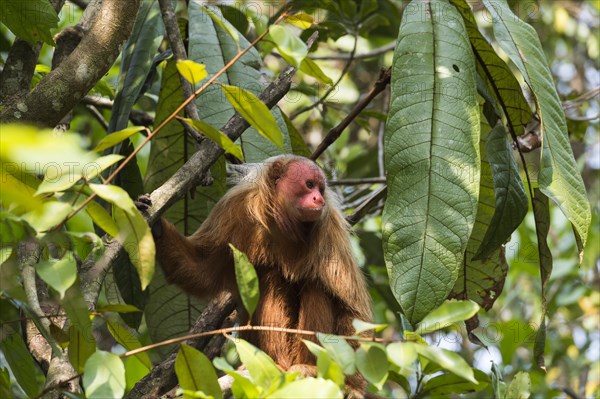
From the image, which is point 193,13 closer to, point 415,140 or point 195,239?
point 195,239

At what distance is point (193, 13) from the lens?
176 inches

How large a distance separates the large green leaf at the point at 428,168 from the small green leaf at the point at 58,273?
1.24m

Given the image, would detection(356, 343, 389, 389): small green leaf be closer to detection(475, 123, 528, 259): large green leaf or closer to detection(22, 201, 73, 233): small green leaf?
detection(22, 201, 73, 233): small green leaf

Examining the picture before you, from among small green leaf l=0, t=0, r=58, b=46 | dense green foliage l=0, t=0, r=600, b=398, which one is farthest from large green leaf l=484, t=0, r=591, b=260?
small green leaf l=0, t=0, r=58, b=46

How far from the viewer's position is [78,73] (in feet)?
10.8

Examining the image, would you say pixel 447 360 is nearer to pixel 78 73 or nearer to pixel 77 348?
pixel 77 348

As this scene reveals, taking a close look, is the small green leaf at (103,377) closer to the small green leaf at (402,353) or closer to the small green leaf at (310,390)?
the small green leaf at (310,390)

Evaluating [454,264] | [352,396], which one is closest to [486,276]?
[352,396]

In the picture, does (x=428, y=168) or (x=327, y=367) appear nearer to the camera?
(x=327, y=367)

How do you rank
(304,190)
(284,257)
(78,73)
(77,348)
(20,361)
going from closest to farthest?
(77,348) → (20,361) → (78,73) → (304,190) → (284,257)

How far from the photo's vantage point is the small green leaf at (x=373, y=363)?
84.7 inches

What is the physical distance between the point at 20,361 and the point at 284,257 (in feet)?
5.84

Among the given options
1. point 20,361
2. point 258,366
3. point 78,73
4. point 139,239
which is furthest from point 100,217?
point 78,73

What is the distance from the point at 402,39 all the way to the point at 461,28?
0.31 m
